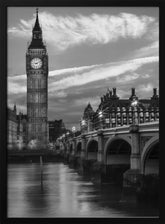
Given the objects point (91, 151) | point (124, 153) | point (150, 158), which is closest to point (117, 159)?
point (124, 153)

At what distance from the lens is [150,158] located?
56.0 feet

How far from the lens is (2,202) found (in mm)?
6766

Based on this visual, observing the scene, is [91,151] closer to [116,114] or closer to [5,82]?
[116,114]

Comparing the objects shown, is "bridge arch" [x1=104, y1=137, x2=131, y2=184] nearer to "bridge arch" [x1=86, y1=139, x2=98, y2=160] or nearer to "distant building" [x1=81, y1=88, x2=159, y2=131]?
"bridge arch" [x1=86, y1=139, x2=98, y2=160]

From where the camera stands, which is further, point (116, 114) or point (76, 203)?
point (116, 114)

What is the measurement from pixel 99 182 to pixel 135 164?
777 centimetres

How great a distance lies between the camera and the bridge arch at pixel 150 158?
16.1 metres

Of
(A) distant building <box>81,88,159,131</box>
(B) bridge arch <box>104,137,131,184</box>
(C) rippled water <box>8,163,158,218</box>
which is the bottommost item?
(C) rippled water <box>8,163,158,218</box>

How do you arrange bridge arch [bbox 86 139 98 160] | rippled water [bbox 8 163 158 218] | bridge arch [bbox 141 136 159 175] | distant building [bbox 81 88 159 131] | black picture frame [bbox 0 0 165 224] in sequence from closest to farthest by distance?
black picture frame [bbox 0 0 165 224] < rippled water [bbox 8 163 158 218] < bridge arch [bbox 141 136 159 175] < bridge arch [bbox 86 139 98 160] < distant building [bbox 81 88 159 131]

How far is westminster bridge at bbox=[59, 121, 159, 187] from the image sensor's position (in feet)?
54.0

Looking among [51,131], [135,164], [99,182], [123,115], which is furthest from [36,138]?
[135,164]

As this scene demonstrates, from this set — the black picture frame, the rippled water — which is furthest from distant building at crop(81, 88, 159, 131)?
the black picture frame

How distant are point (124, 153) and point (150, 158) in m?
8.27

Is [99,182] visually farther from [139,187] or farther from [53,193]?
[139,187]
